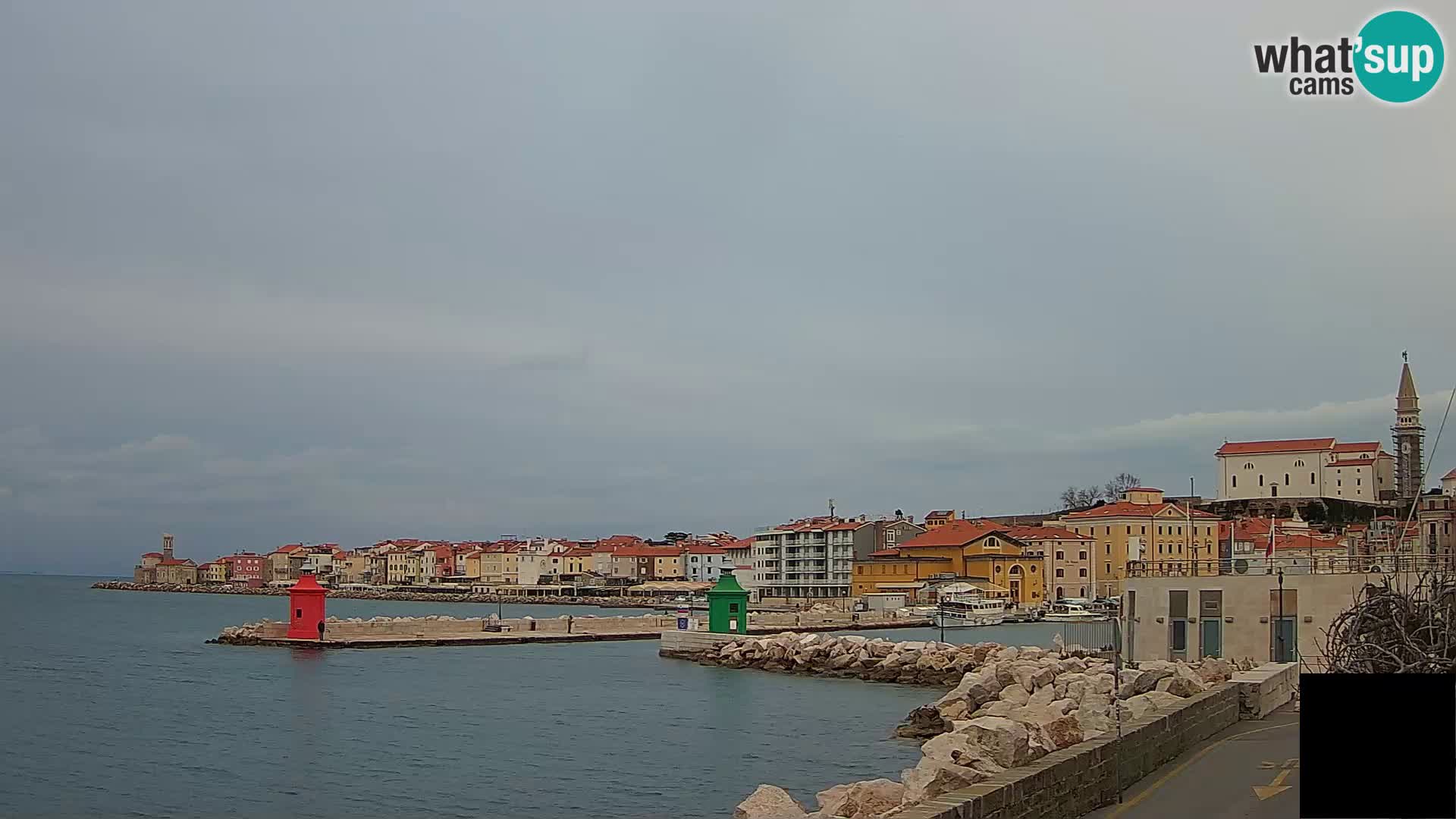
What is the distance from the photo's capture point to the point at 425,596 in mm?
145875

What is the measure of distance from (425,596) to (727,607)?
100632mm

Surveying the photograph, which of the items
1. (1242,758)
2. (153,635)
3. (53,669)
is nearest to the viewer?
(1242,758)

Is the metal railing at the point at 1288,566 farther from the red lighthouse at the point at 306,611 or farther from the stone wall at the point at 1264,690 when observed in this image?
the red lighthouse at the point at 306,611

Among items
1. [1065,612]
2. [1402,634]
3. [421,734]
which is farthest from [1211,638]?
[1065,612]

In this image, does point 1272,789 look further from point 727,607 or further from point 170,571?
point 170,571

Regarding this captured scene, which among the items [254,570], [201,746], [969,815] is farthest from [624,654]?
[254,570]

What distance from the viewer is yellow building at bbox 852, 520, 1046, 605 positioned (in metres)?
93.9

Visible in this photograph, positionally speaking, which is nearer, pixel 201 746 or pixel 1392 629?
pixel 1392 629

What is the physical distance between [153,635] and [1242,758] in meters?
64.3

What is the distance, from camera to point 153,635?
66375mm

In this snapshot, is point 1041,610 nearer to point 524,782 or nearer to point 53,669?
point 53,669

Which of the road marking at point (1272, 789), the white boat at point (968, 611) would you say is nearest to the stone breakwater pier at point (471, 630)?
the white boat at point (968, 611)

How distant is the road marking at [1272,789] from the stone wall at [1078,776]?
1.04 m

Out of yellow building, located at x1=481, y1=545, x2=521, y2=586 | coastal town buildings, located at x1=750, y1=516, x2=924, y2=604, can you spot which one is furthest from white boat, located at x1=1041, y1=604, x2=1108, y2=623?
yellow building, located at x1=481, y1=545, x2=521, y2=586
